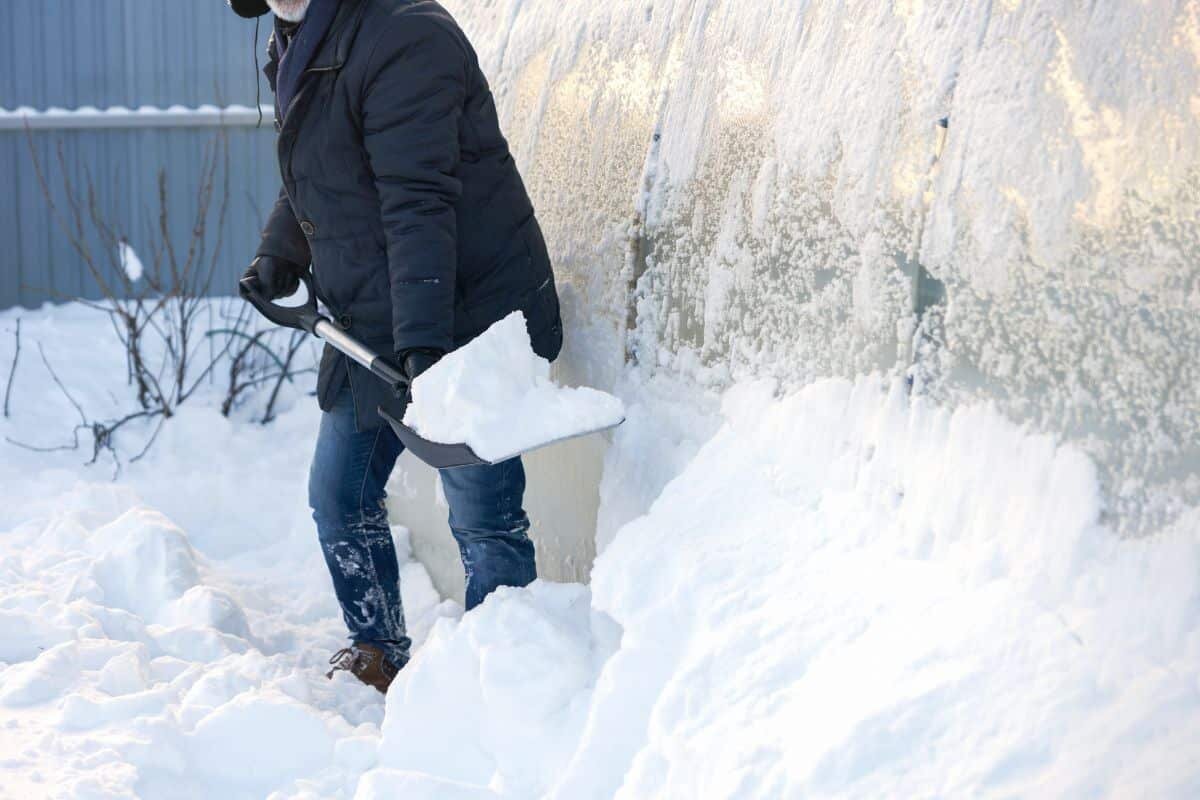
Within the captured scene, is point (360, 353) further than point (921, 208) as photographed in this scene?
Yes

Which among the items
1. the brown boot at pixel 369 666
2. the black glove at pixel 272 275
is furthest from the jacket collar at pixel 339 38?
the brown boot at pixel 369 666

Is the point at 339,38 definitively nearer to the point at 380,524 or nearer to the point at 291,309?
the point at 291,309

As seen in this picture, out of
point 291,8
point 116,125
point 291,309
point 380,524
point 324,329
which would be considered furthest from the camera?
point 116,125

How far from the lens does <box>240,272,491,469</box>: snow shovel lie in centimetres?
207

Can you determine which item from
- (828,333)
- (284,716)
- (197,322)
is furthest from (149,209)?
(828,333)

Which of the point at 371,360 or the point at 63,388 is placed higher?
the point at 371,360

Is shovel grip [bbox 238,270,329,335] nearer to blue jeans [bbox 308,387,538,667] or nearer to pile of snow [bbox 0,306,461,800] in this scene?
blue jeans [bbox 308,387,538,667]

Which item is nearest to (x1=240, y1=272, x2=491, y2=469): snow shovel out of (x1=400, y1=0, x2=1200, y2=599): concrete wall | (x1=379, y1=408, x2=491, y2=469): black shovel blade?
(x1=379, y1=408, x2=491, y2=469): black shovel blade

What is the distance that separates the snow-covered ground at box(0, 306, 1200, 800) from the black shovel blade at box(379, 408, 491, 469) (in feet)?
0.90

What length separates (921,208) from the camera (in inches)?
64.8

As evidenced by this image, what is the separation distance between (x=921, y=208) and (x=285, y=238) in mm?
1647

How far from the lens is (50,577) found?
327 cm

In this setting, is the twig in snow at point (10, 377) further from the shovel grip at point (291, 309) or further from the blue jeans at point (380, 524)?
the blue jeans at point (380, 524)

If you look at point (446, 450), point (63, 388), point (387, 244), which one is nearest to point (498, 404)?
point (446, 450)
